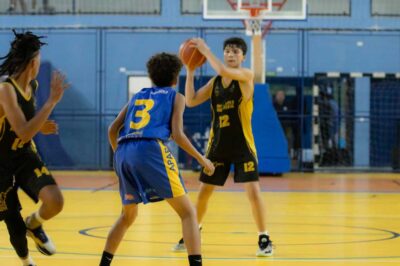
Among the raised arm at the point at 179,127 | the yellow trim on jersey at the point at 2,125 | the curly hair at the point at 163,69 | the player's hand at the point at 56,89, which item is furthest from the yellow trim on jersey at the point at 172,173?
the yellow trim on jersey at the point at 2,125

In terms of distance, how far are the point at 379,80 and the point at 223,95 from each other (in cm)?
1509

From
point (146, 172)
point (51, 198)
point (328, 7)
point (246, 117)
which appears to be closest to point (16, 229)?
point (51, 198)

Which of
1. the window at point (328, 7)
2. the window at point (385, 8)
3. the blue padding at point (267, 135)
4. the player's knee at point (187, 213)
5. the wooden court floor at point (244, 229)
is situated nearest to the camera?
the player's knee at point (187, 213)

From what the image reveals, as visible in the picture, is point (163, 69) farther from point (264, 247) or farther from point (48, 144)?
point (48, 144)

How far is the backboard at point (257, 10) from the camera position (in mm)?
17406

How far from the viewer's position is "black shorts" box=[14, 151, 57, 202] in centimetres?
586

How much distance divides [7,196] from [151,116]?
1117 mm

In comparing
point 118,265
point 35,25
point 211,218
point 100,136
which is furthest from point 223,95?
point 35,25

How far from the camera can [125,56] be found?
22.5 m

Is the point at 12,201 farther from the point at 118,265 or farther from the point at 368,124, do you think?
the point at 368,124

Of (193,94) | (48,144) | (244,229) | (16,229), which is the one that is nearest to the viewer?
(16,229)

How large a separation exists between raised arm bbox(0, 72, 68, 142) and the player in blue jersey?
0.63m

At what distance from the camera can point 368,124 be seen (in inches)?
862

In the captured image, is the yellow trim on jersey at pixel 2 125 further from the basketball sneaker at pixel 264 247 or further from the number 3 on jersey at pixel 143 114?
the basketball sneaker at pixel 264 247
